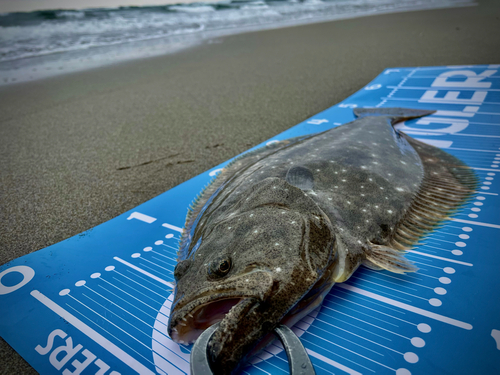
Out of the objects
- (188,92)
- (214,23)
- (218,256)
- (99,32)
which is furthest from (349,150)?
(214,23)

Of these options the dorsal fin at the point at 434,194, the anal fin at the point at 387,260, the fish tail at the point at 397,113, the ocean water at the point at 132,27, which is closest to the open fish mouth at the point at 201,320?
the anal fin at the point at 387,260

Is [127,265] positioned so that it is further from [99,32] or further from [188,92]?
[99,32]

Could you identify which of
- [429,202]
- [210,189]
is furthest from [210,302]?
[429,202]

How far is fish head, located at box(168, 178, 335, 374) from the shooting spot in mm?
952

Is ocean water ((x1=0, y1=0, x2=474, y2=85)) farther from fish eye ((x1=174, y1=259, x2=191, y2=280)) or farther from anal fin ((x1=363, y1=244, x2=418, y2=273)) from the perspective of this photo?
anal fin ((x1=363, y1=244, x2=418, y2=273))

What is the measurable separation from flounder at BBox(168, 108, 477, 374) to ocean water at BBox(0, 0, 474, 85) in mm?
5960

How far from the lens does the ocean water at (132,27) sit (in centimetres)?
728

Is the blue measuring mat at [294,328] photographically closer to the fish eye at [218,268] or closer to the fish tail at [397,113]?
the fish eye at [218,268]

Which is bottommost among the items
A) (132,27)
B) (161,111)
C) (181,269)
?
(161,111)

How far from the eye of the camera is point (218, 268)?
103cm

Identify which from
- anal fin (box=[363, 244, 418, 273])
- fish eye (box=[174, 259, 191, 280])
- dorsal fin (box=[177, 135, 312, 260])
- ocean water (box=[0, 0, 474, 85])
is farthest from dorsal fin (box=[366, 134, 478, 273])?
ocean water (box=[0, 0, 474, 85])

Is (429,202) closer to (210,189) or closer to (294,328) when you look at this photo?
(294,328)

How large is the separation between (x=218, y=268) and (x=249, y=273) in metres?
0.10

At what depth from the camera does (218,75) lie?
5141 mm
